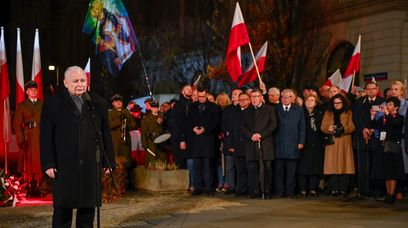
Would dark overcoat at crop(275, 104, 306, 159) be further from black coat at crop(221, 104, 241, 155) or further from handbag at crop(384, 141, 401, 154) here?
handbag at crop(384, 141, 401, 154)

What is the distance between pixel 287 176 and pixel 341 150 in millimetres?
1116

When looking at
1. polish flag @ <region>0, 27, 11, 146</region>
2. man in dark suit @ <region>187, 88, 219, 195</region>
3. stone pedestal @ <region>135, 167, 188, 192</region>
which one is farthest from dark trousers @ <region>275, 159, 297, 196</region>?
polish flag @ <region>0, 27, 11, 146</region>

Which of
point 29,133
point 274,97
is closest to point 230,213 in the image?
point 274,97

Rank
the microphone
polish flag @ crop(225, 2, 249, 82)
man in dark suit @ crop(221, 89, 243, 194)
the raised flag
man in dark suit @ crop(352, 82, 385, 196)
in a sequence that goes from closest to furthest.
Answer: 1. the microphone
2. man in dark suit @ crop(352, 82, 385, 196)
3. man in dark suit @ crop(221, 89, 243, 194)
4. polish flag @ crop(225, 2, 249, 82)
5. the raised flag

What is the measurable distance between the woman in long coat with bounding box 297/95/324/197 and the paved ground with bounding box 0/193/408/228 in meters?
0.54

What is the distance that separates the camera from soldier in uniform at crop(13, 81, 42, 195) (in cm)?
1223

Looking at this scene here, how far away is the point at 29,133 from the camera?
12.4 metres

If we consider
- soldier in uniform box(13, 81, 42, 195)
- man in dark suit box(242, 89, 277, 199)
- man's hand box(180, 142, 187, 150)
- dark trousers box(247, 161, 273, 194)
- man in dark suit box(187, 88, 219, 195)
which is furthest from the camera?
man's hand box(180, 142, 187, 150)

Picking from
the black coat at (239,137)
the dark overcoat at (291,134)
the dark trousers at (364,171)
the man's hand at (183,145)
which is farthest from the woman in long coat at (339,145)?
the man's hand at (183,145)

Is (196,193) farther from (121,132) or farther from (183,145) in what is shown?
(121,132)

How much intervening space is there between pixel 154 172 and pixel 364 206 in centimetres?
407

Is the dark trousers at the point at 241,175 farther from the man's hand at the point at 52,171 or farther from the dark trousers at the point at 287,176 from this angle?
the man's hand at the point at 52,171

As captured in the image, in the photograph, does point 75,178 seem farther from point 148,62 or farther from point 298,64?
point 148,62

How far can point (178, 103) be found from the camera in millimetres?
13539
